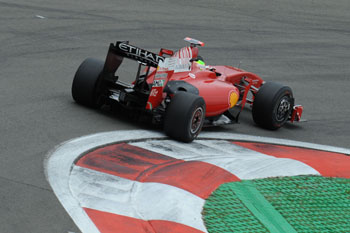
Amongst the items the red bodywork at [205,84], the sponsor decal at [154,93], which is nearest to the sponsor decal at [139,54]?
the red bodywork at [205,84]

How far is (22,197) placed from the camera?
6.76 metres

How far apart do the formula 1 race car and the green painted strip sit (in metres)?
1.67

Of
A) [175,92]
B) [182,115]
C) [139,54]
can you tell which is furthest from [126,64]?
[182,115]

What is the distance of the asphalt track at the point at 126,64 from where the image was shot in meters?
7.63

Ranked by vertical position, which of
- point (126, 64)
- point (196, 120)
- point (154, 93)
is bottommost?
point (126, 64)

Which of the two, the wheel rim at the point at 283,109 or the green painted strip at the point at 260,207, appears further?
the wheel rim at the point at 283,109

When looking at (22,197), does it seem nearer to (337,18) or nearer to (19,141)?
(19,141)

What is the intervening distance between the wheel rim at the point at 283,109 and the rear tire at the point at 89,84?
3.09 meters

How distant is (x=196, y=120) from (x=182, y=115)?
1.35 ft

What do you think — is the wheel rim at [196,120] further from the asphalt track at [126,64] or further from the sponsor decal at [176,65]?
the asphalt track at [126,64]

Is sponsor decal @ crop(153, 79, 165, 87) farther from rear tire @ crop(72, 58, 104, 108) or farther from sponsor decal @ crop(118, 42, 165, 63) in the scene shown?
rear tire @ crop(72, 58, 104, 108)

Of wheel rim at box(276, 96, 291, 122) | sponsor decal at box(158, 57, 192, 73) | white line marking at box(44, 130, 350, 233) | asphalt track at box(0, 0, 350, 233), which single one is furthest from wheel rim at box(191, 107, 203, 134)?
wheel rim at box(276, 96, 291, 122)

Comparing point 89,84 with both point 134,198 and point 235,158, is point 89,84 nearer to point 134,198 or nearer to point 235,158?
point 235,158

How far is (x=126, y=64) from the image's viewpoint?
45.4ft
